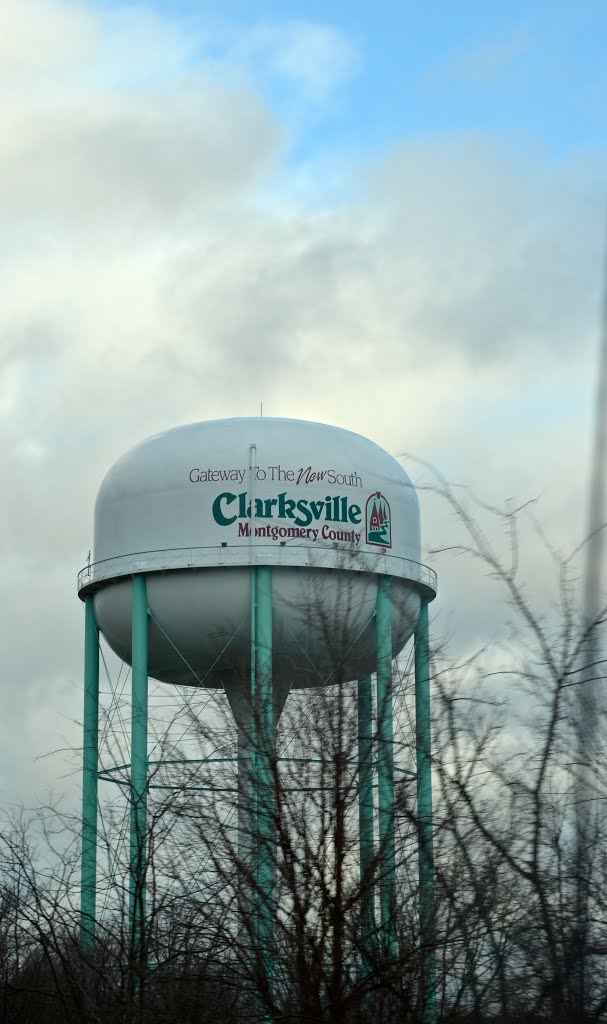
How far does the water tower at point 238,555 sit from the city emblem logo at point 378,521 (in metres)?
0.02

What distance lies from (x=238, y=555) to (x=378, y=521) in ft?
8.17

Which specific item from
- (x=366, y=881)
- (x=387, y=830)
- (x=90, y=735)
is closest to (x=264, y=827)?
(x=387, y=830)

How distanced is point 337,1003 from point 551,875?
2.01 m

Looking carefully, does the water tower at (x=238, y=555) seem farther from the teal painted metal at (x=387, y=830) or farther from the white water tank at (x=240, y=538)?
the teal painted metal at (x=387, y=830)

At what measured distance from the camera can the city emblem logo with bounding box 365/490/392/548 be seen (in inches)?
934

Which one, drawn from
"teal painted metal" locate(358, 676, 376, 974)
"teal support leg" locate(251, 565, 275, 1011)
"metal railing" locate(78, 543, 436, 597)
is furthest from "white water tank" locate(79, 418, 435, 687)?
"teal painted metal" locate(358, 676, 376, 974)

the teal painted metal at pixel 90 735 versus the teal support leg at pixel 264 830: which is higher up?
the teal painted metal at pixel 90 735

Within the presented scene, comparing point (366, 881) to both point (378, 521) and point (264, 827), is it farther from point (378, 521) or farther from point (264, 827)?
point (378, 521)

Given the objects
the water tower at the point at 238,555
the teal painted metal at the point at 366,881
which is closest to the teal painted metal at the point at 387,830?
the teal painted metal at the point at 366,881

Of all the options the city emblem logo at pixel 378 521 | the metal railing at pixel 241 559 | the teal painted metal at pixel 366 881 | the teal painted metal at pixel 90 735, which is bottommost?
the teal painted metal at pixel 366 881

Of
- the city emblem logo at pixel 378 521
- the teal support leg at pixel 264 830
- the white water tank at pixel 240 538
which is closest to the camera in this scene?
the teal support leg at pixel 264 830

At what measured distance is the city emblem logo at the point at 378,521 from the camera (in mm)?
23734

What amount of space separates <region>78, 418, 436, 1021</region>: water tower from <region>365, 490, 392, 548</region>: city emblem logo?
23mm

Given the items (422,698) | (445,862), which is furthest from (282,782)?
(422,698)
